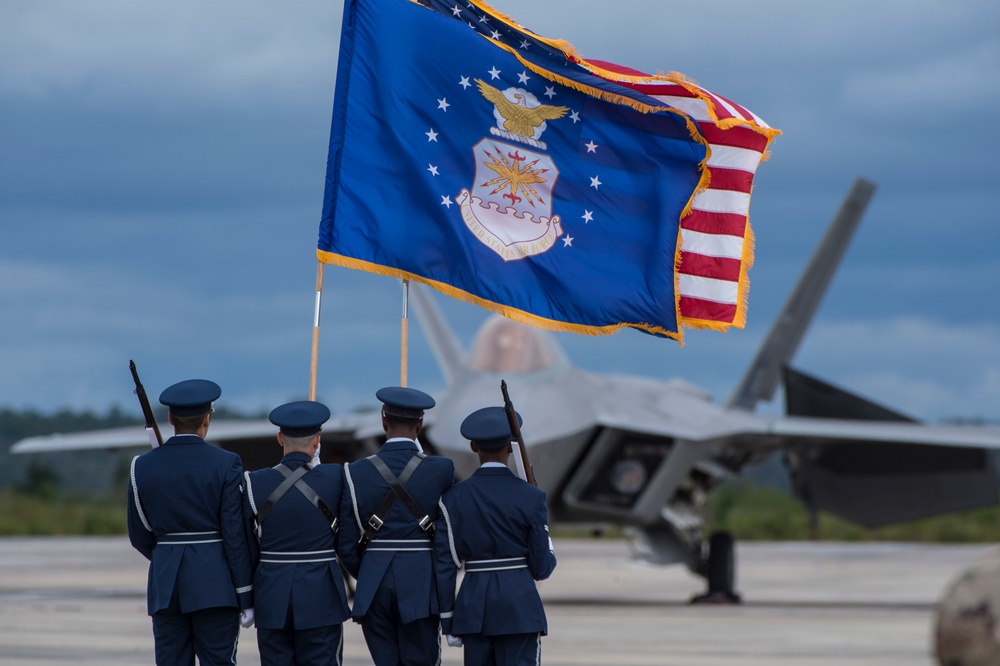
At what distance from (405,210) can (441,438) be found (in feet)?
19.6

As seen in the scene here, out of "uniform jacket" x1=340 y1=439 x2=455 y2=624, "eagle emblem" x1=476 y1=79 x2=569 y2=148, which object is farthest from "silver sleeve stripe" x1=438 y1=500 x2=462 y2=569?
"eagle emblem" x1=476 y1=79 x2=569 y2=148

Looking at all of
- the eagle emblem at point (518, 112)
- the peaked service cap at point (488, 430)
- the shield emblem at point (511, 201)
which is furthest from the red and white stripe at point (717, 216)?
the peaked service cap at point (488, 430)

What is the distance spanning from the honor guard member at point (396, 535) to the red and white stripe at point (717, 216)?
9.37 ft

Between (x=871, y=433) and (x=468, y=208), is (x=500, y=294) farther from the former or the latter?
(x=871, y=433)

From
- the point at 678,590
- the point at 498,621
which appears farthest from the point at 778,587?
the point at 498,621

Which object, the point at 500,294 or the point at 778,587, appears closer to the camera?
the point at 500,294

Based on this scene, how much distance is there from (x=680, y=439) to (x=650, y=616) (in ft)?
7.76

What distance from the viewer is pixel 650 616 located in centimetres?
1395

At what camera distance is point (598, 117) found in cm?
920

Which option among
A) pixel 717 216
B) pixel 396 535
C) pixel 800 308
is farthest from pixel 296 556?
pixel 800 308

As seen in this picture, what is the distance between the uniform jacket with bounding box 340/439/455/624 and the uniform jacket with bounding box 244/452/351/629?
9 centimetres

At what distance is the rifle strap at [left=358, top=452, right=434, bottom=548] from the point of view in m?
6.79

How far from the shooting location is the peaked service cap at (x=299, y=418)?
6805 mm

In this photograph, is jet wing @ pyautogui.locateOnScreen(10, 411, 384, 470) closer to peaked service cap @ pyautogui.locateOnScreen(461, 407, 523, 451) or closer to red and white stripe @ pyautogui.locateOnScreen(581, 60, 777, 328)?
red and white stripe @ pyautogui.locateOnScreen(581, 60, 777, 328)
